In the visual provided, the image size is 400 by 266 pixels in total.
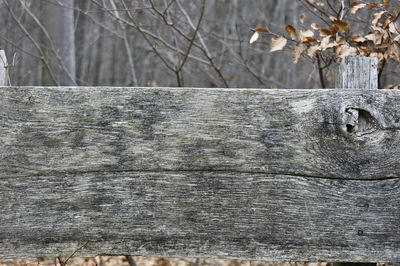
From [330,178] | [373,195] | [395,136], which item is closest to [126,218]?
[330,178]

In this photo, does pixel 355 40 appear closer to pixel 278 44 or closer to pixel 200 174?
pixel 278 44

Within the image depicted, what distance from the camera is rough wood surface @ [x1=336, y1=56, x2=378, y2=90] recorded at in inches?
78.0

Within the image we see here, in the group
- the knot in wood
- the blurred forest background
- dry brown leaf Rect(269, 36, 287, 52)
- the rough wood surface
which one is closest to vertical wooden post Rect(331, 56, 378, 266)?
the rough wood surface

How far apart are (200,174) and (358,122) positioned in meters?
0.60

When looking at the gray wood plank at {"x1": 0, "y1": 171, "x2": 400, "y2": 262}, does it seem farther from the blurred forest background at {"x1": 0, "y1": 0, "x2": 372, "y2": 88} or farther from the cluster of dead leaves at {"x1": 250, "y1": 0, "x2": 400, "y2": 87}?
the blurred forest background at {"x1": 0, "y1": 0, "x2": 372, "y2": 88}

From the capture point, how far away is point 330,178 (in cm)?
189

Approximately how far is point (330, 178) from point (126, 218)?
0.75 m

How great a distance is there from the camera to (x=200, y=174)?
1.89 meters

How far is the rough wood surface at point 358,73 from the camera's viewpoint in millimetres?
1982

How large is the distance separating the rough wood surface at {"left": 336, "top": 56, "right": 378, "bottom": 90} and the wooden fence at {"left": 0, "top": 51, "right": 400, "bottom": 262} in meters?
0.09

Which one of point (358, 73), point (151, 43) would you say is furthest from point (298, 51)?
point (151, 43)

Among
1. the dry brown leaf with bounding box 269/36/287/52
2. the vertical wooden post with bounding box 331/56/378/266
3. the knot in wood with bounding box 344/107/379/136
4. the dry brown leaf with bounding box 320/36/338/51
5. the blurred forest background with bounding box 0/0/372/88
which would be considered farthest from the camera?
the blurred forest background with bounding box 0/0/372/88

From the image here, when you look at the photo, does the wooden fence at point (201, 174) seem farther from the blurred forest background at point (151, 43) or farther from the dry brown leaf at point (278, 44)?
the blurred forest background at point (151, 43)

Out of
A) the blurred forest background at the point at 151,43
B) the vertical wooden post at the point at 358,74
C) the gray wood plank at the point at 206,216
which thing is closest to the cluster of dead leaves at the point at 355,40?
the vertical wooden post at the point at 358,74
